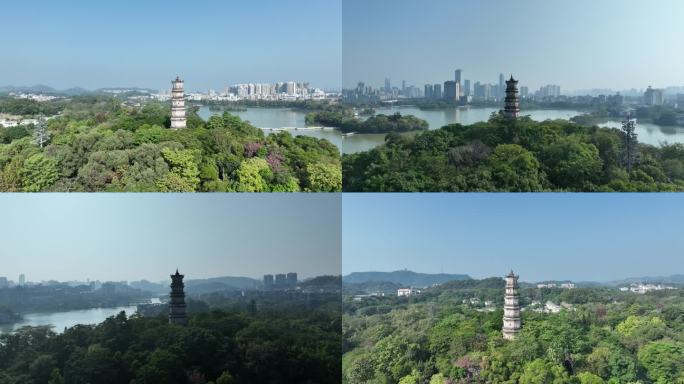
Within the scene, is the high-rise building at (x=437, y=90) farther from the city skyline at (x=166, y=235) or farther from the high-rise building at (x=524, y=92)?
the city skyline at (x=166, y=235)

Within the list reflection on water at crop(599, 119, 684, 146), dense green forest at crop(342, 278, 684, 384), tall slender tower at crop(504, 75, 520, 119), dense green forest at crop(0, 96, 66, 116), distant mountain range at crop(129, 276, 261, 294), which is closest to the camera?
dense green forest at crop(342, 278, 684, 384)

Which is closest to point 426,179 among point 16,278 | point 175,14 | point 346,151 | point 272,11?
point 346,151

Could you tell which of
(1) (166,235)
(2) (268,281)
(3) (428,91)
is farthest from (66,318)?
(3) (428,91)

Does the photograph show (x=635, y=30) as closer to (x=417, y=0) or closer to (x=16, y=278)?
(x=417, y=0)

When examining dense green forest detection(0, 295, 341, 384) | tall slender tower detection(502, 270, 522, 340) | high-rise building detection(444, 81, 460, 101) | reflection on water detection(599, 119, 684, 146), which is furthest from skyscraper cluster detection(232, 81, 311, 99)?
reflection on water detection(599, 119, 684, 146)

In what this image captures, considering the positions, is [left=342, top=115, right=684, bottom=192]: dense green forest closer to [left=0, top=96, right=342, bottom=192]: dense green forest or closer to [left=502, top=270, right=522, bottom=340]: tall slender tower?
[left=0, top=96, right=342, bottom=192]: dense green forest
